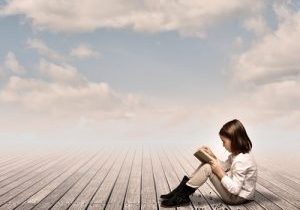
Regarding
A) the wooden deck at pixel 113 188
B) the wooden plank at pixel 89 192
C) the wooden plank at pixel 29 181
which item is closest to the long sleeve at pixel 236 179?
the wooden deck at pixel 113 188

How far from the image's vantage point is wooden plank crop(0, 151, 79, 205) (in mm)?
6907

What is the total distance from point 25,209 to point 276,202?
9.99 feet

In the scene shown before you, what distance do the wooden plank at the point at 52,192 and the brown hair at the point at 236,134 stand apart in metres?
2.27

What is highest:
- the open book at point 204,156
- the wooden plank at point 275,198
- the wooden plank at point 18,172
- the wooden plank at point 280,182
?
the wooden plank at point 18,172

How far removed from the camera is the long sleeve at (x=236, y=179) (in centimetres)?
577

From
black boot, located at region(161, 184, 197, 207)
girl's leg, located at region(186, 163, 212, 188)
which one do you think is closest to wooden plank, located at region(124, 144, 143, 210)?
black boot, located at region(161, 184, 197, 207)

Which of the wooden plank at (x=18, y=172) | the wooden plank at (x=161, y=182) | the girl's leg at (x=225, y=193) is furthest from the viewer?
the wooden plank at (x=18, y=172)

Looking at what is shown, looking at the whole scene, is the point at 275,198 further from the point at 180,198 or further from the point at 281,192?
the point at 180,198

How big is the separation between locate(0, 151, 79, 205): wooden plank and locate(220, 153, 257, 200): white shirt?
285 cm

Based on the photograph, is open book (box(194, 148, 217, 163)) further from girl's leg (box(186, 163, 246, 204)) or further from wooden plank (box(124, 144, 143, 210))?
wooden plank (box(124, 144, 143, 210))

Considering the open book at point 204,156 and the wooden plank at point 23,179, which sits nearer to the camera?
the open book at point 204,156

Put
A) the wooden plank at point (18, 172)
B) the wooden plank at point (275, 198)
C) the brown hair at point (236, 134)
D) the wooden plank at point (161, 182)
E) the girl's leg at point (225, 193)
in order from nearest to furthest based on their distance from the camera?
the brown hair at point (236, 134) → the girl's leg at point (225, 193) → the wooden plank at point (275, 198) → the wooden plank at point (161, 182) → the wooden plank at point (18, 172)

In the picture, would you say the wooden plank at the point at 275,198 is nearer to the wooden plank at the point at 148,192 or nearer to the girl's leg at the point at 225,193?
the girl's leg at the point at 225,193

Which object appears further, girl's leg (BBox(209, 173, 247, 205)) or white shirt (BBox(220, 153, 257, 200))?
girl's leg (BBox(209, 173, 247, 205))
